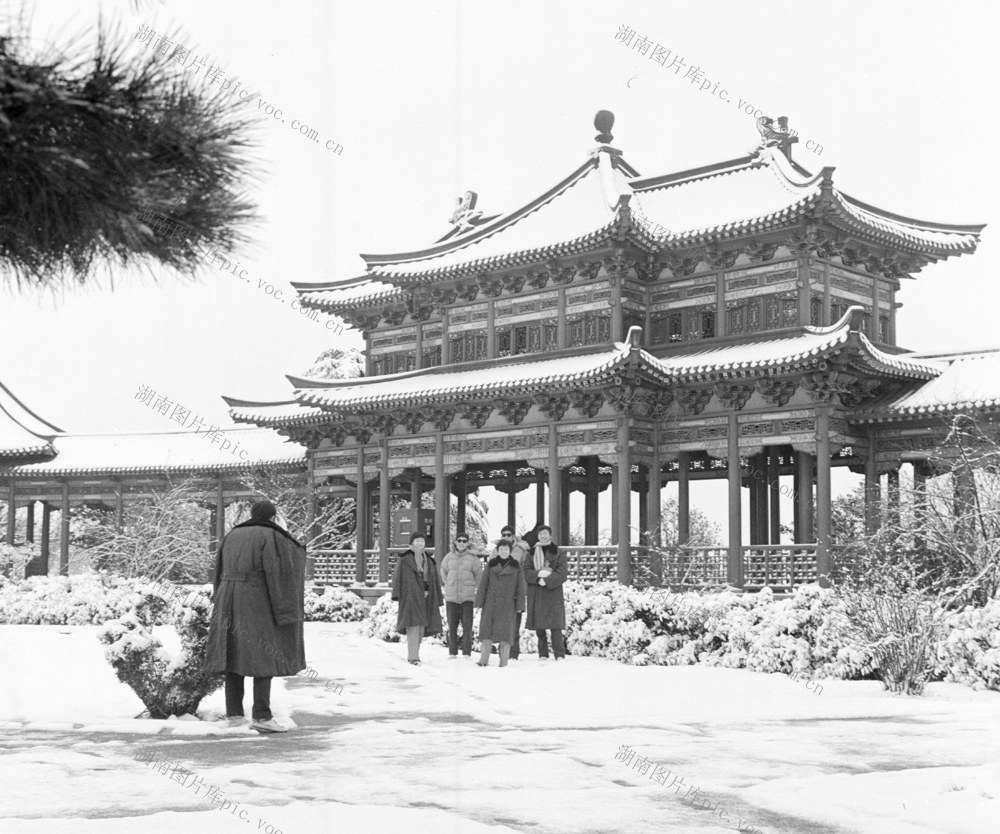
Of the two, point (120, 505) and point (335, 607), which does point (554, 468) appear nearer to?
point (335, 607)

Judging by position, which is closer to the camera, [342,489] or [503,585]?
[503,585]

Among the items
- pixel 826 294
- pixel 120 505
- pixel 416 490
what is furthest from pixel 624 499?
pixel 120 505

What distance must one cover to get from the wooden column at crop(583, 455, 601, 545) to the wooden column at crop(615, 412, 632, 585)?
3.54 metres

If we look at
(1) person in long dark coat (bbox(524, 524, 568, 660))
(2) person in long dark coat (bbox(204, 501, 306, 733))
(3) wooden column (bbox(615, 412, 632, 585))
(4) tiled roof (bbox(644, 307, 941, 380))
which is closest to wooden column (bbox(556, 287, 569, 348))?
(4) tiled roof (bbox(644, 307, 941, 380))

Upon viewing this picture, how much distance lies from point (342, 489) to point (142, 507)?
6426mm

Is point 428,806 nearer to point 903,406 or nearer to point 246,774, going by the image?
point 246,774

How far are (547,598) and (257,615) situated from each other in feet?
20.8

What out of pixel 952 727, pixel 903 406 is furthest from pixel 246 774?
pixel 903 406

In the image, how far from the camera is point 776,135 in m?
23.0

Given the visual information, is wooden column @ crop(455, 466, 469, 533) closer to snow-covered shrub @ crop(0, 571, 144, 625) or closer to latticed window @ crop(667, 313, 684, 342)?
latticed window @ crop(667, 313, 684, 342)

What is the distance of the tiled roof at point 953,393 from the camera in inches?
741

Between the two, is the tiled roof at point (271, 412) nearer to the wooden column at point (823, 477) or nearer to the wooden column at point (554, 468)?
the wooden column at point (554, 468)

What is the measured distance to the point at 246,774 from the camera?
6984 millimetres

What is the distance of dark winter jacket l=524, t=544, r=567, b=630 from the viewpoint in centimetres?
1466
